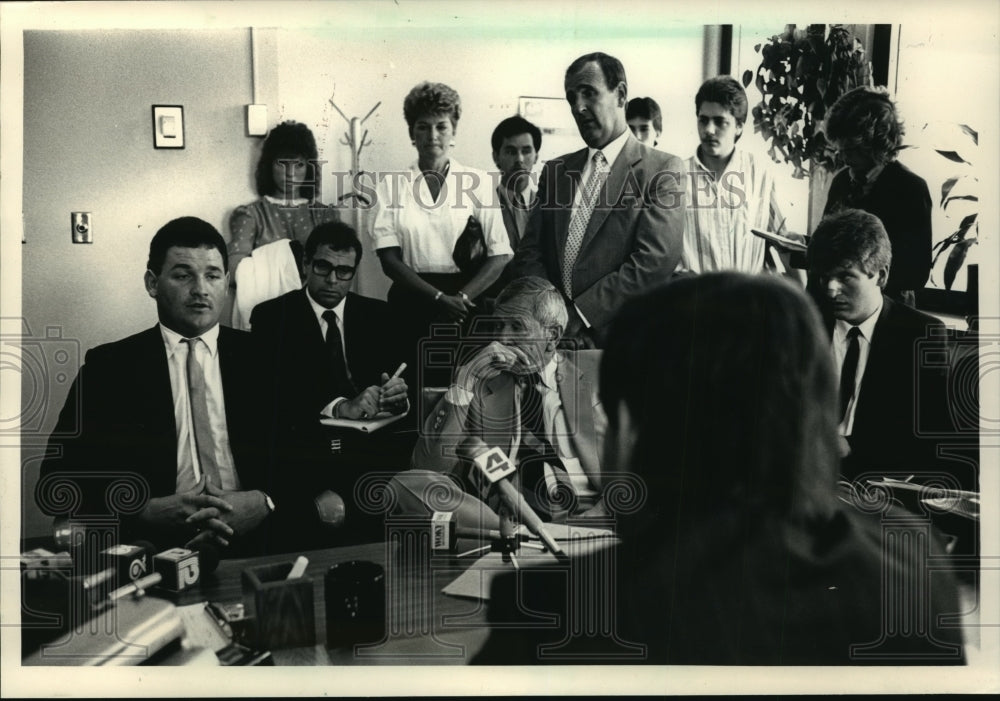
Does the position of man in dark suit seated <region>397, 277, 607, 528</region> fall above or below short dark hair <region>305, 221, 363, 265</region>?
below

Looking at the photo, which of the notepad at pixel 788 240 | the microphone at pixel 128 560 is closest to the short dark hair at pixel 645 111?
the notepad at pixel 788 240

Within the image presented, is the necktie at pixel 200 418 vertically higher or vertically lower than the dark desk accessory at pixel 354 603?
higher

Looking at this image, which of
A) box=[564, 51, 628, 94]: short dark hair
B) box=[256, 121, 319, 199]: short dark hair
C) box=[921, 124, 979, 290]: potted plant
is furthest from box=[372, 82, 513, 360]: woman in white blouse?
box=[921, 124, 979, 290]: potted plant

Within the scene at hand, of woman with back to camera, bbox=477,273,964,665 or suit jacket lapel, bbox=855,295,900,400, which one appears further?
suit jacket lapel, bbox=855,295,900,400

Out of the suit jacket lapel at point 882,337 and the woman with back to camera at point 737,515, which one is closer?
the woman with back to camera at point 737,515

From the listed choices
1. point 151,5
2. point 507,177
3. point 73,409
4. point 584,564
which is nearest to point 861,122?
point 507,177

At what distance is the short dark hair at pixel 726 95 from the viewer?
8.62ft

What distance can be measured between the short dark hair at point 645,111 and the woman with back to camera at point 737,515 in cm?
46

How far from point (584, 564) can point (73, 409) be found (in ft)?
5.01

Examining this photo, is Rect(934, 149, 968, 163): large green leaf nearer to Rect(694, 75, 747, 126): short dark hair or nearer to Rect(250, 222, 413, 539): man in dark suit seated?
Rect(694, 75, 747, 126): short dark hair

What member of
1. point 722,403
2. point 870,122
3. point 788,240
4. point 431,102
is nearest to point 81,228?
point 431,102

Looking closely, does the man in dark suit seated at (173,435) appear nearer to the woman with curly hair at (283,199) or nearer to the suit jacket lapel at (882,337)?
the woman with curly hair at (283,199)

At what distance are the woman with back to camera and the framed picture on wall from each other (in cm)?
135

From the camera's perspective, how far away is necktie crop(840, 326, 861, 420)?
2652mm
